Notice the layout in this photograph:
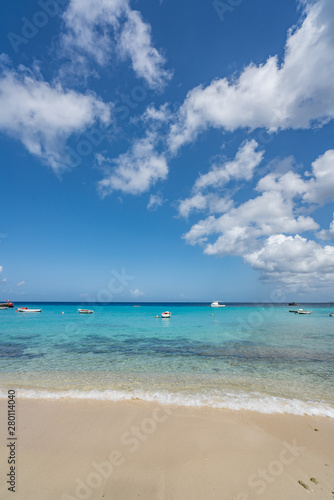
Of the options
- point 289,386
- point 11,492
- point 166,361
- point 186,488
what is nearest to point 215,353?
point 166,361

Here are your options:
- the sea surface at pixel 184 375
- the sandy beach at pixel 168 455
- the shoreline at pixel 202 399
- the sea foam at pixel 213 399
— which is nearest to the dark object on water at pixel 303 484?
the sandy beach at pixel 168 455

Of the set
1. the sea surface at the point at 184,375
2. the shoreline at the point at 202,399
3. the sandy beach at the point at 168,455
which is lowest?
the sea surface at the point at 184,375

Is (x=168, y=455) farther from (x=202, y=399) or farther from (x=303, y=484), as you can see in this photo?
(x=202, y=399)

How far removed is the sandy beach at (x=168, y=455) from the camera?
4.59 meters

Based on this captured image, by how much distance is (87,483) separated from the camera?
15.5ft

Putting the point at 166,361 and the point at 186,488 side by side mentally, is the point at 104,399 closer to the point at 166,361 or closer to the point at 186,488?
the point at 186,488

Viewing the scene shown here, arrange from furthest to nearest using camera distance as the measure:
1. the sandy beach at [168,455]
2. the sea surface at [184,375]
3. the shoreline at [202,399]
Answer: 1. the sea surface at [184,375]
2. the shoreline at [202,399]
3. the sandy beach at [168,455]

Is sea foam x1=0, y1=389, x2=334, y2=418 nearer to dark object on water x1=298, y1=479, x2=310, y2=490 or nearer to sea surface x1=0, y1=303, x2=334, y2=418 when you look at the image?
sea surface x1=0, y1=303, x2=334, y2=418

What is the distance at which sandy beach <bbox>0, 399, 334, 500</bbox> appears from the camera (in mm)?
4586

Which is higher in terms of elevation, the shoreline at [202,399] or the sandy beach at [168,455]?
the sandy beach at [168,455]

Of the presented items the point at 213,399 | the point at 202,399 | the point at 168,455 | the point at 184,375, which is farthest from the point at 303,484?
the point at 184,375

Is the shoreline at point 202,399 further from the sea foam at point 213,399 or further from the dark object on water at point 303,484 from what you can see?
the dark object on water at point 303,484

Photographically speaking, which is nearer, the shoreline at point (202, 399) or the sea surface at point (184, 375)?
the shoreline at point (202, 399)

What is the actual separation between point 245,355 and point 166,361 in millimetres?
6645
